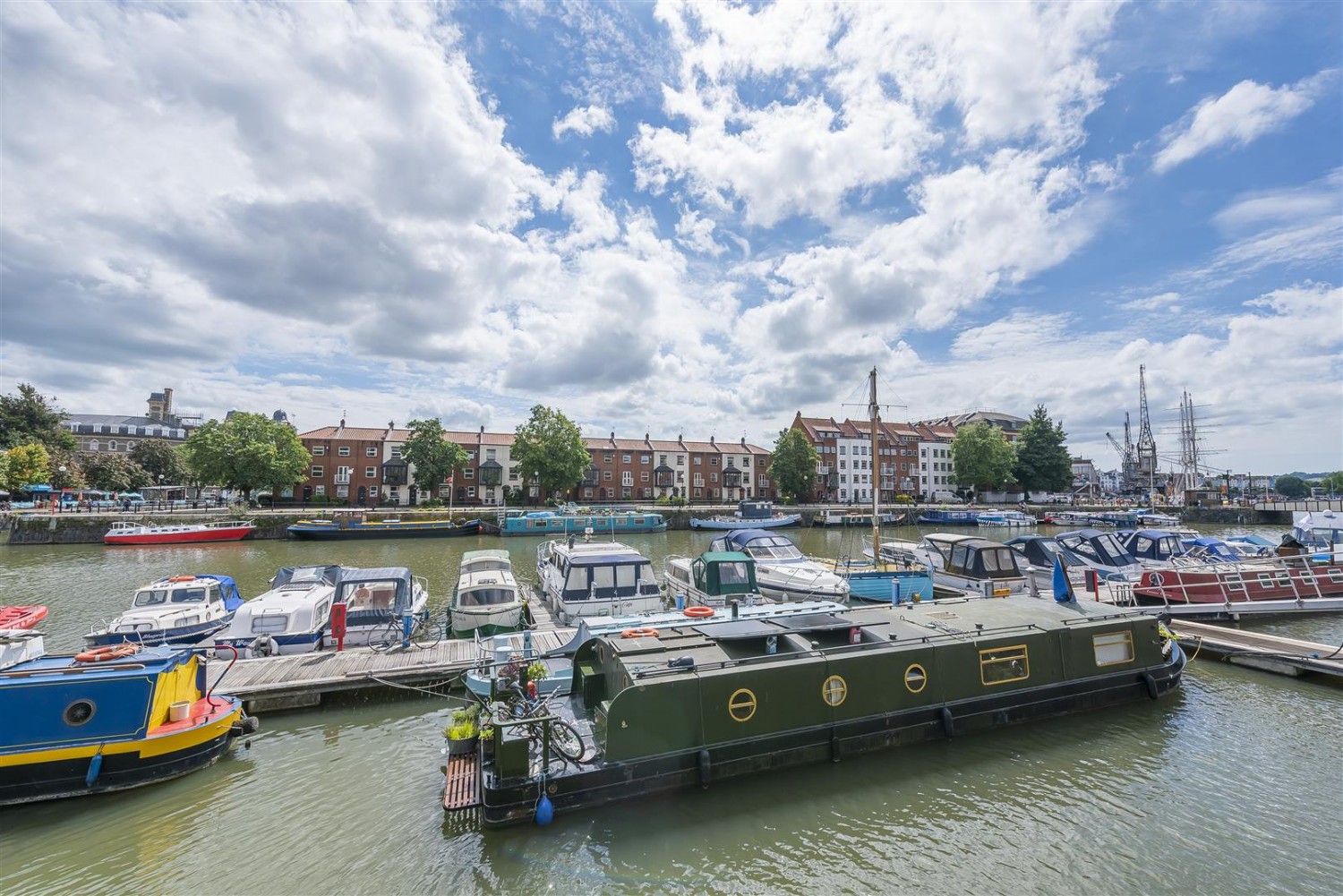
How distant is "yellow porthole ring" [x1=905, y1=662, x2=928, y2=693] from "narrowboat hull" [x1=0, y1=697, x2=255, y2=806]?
44.3ft

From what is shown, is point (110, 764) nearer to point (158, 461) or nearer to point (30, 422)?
point (30, 422)

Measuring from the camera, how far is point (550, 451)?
77.9m

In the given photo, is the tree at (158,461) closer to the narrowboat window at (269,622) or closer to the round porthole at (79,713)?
the narrowboat window at (269,622)

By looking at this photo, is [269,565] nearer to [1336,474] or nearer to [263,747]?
[263,747]

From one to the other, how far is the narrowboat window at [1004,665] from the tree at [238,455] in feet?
248

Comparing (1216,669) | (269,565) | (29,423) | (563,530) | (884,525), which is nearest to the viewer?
(1216,669)

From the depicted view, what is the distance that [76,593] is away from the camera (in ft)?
92.8

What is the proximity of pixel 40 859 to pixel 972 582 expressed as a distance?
2710cm

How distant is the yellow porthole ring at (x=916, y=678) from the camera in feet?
38.4

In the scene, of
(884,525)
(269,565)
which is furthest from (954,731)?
(884,525)

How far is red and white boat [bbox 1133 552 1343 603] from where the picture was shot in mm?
22062

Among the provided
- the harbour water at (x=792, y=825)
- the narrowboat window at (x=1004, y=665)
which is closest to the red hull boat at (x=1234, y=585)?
the harbour water at (x=792, y=825)

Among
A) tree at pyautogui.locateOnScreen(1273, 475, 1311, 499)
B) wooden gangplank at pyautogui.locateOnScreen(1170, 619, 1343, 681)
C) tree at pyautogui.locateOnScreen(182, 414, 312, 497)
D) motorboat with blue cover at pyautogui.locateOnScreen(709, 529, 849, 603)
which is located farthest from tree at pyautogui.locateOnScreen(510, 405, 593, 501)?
tree at pyautogui.locateOnScreen(1273, 475, 1311, 499)

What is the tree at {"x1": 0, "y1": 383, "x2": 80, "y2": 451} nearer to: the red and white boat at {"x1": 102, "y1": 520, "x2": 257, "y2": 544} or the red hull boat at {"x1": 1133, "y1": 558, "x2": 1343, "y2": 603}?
the red and white boat at {"x1": 102, "y1": 520, "x2": 257, "y2": 544}
